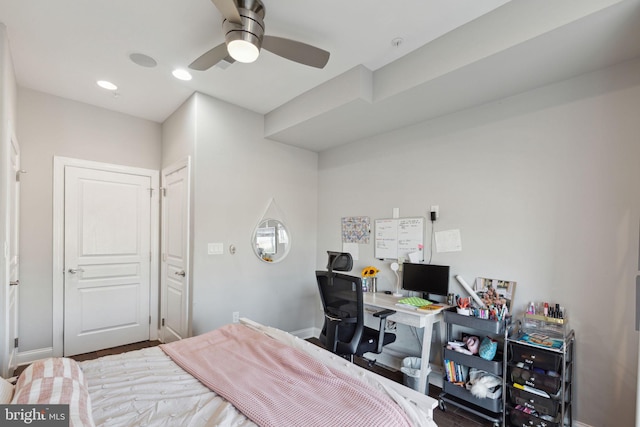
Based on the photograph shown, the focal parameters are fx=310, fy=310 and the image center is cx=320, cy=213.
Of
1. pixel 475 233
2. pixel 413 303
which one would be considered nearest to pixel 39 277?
pixel 413 303

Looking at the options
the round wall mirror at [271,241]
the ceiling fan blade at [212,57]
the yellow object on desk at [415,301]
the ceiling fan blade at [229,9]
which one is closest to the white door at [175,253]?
the round wall mirror at [271,241]

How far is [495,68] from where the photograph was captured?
6.87 ft

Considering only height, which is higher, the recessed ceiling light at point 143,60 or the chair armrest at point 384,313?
the recessed ceiling light at point 143,60

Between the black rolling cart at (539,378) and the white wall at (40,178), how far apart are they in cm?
420

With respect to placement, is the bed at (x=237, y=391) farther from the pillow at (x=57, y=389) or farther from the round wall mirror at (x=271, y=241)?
the round wall mirror at (x=271, y=241)

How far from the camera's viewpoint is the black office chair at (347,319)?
→ 2455 mm

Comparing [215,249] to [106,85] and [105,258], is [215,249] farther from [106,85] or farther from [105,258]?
[106,85]

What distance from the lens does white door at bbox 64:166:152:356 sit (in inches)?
129

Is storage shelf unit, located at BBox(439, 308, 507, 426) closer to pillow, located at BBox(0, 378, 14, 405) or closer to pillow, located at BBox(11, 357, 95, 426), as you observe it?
pillow, located at BBox(11, 357, 95, 426)

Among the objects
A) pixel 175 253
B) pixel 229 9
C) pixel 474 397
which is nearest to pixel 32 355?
pixel 175 253

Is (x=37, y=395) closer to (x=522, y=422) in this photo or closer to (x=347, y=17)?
(x=347, y=17)

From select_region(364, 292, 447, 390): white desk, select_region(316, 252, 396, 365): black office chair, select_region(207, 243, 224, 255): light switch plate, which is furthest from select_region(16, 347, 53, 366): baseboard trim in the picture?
select_region(364, 292, 447, 390): white desk

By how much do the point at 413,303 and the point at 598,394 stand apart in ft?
4.21

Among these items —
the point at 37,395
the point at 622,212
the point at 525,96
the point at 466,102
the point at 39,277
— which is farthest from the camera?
the point at 39,277
